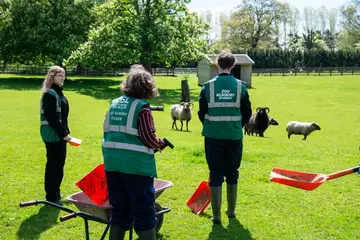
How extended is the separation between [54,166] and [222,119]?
287cm

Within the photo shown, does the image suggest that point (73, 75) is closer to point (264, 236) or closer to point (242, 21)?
point (242, 21)

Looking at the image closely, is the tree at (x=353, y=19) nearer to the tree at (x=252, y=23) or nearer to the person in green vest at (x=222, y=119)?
the tree at (x=252, y=23)

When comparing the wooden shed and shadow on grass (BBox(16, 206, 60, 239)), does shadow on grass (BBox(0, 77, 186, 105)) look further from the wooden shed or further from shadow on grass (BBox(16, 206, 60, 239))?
shadow on grass (BBox(16, 206, 60, 239))

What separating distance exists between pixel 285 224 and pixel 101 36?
31.2 meters

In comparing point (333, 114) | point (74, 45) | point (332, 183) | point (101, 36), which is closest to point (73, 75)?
point (74, 45)

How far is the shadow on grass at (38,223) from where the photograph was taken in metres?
6.30

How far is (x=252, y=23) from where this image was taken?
82938 mm

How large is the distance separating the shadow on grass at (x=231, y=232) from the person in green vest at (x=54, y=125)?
2604mm

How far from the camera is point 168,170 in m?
9.78

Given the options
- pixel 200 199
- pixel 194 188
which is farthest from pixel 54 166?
pixel 194 188

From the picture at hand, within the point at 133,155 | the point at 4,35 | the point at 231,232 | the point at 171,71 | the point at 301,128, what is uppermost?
the point at 4,35

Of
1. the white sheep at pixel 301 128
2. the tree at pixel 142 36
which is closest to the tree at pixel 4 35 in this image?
the tree at pixel 142 36

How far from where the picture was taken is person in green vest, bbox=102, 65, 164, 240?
4.65 meters

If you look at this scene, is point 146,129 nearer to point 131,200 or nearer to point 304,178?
point 131,200
